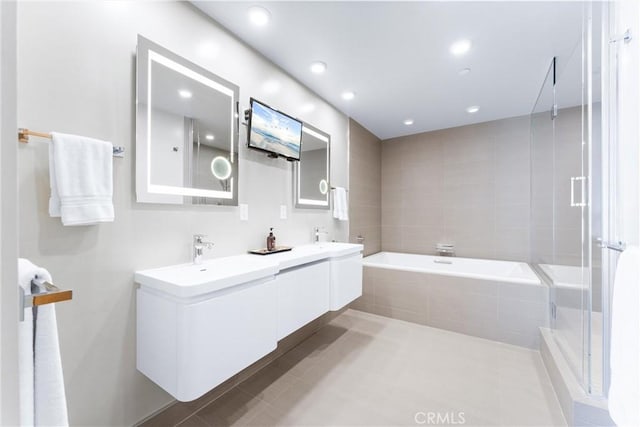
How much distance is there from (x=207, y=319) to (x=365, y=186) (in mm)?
3026

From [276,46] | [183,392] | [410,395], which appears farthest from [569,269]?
[276,46]

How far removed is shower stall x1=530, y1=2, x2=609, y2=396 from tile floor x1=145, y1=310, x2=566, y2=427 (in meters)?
0.38

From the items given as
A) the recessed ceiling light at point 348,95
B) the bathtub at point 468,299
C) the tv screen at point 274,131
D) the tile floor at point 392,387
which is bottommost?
the tile floor at point 392,387

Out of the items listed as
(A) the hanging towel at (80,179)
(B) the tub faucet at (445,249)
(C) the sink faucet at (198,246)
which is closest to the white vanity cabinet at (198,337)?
(C) the sink faucet at (198,246)

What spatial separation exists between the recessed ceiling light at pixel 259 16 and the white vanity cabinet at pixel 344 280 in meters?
1.80

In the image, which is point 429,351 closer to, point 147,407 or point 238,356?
point 238,356

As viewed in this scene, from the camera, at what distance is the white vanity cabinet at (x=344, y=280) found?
7.12ft

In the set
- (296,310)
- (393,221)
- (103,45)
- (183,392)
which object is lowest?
(183,392)

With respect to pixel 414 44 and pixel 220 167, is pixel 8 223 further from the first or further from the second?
pixel 414 44

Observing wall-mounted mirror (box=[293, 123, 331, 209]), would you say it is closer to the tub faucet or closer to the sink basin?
the sink basin

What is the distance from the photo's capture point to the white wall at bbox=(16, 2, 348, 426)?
106 centimetres

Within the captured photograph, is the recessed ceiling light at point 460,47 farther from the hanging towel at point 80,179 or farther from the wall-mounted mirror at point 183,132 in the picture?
the hanging towel at point 80,179

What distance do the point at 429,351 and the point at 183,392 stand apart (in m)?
2.02

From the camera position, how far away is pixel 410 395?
5.73ft
